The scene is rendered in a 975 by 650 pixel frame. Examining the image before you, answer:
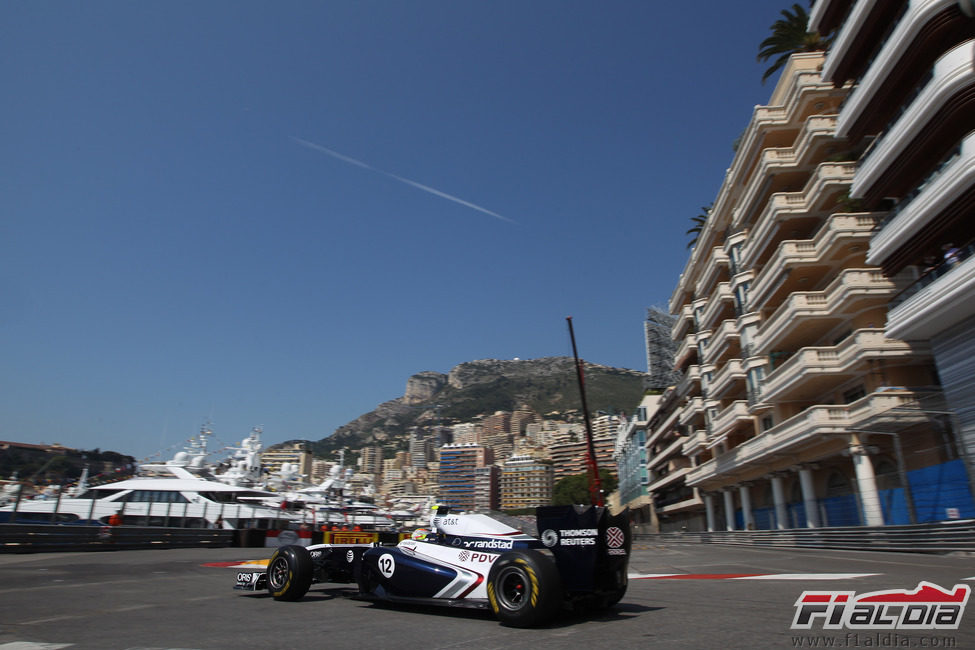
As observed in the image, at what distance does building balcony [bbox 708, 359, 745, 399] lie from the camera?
35875 mm

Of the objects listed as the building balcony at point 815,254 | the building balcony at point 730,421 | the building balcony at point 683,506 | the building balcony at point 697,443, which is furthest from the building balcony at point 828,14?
the building balcony at point 683,506

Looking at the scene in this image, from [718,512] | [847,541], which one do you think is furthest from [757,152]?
[718,512]

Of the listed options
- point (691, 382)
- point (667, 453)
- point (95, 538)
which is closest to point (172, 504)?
point (95, 538)

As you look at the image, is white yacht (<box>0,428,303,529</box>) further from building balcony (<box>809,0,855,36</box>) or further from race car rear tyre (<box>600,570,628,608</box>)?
building balcony (<box>809,0,855,36</box>)

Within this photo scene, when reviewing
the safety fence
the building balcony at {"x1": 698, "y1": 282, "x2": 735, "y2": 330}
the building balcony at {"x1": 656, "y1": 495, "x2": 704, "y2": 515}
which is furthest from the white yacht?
the building balcony at {"x1": 656, "y1": 495, "x2": 704, "y2": 515}

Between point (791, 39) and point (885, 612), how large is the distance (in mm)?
36941

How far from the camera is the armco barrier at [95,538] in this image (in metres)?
16.3

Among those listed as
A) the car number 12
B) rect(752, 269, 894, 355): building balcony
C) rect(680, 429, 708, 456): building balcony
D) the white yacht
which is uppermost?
rect(752, 269, 894, 355): building balcony

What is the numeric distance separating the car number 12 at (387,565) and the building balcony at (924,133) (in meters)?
20.0

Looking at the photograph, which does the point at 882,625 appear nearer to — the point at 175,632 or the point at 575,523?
the point at 575,523

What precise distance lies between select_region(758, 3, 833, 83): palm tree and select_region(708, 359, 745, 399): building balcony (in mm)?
17888

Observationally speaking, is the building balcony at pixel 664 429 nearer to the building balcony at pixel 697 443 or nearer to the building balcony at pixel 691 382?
the building balcony at pixel 691 382

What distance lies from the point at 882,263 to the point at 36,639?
25.9 metres

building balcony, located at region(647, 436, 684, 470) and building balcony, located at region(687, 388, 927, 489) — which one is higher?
building balcony, located at region(647, 436, 684, 470)
